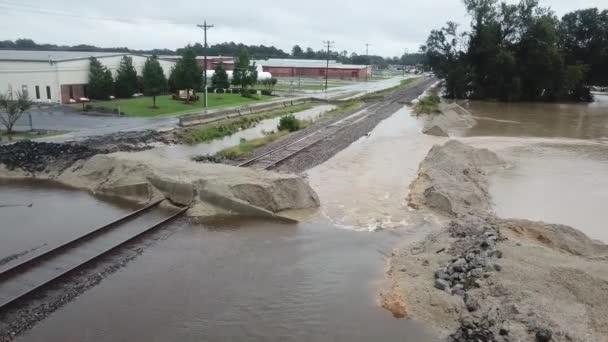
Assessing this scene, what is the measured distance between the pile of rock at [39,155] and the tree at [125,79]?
24.8 m

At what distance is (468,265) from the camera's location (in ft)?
35.4

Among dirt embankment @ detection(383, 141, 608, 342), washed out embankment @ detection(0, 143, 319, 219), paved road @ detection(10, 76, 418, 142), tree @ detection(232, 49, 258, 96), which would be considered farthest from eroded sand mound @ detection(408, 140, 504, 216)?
tree @ detection(232, 49, 258, 96)

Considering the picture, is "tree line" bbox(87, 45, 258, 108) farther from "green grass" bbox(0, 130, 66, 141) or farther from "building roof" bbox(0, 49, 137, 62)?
"green grass" bbox(0, 130, 66, 141)

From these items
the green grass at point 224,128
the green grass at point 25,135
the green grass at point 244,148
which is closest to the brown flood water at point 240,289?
the green grass at point 244,148

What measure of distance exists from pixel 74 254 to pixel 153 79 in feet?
109

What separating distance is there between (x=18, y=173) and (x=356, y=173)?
14.8 meters

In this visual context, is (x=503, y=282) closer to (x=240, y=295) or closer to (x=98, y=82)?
(x=240, y=295)

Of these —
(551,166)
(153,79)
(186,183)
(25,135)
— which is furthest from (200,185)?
(153,79)

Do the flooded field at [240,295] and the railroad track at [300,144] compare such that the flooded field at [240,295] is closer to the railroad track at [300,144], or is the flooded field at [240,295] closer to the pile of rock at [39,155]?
the railroad track at [300,144]

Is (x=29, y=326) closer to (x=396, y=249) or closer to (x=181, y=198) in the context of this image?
(x=181, y=198)

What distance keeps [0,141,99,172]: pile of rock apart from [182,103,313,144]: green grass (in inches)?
328

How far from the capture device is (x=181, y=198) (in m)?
16.0

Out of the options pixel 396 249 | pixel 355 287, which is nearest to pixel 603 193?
pixel 396 249

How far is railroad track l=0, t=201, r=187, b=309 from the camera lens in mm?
10030
